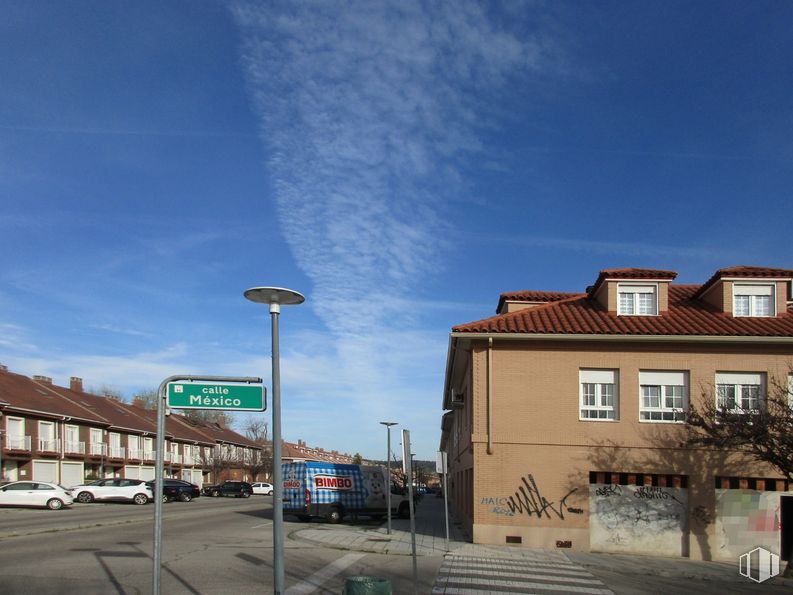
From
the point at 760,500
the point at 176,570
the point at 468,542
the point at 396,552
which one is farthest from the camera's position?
the point at 468,542

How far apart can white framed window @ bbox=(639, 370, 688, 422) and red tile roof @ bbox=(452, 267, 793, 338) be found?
1.24 m

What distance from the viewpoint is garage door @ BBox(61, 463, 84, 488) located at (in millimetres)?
43594

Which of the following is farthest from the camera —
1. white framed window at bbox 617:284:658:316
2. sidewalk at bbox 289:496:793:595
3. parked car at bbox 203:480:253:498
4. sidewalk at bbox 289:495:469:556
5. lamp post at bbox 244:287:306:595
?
parked car at bbox 203:480:253:498

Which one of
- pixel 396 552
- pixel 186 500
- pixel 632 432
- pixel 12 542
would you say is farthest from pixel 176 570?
pixel 186 500

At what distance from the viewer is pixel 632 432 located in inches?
750

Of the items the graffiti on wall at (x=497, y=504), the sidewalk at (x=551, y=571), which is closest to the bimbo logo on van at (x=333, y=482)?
the sidewalk at (x=551, y=571)

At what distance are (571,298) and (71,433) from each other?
115 ft

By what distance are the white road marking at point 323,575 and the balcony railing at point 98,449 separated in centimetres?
3588

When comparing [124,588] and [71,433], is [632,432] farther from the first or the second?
[71,433]

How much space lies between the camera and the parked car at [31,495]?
108 ft

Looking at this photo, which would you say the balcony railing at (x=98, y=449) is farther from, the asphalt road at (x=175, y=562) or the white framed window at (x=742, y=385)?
the white framed window at (x=742, y=385)

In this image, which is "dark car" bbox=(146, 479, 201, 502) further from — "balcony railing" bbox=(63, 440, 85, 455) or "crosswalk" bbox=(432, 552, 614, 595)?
"crosswalk" bbox=(432, 552, 614, 595)

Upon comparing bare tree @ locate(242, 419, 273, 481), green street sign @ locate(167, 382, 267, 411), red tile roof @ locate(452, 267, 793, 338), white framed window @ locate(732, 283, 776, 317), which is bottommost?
bare tree @ locate(242, 419, 273, 481)

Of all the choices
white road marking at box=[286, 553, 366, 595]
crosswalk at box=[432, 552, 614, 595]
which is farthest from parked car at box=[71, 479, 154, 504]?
crosswalk at box=[432, 552, 614, 595]
